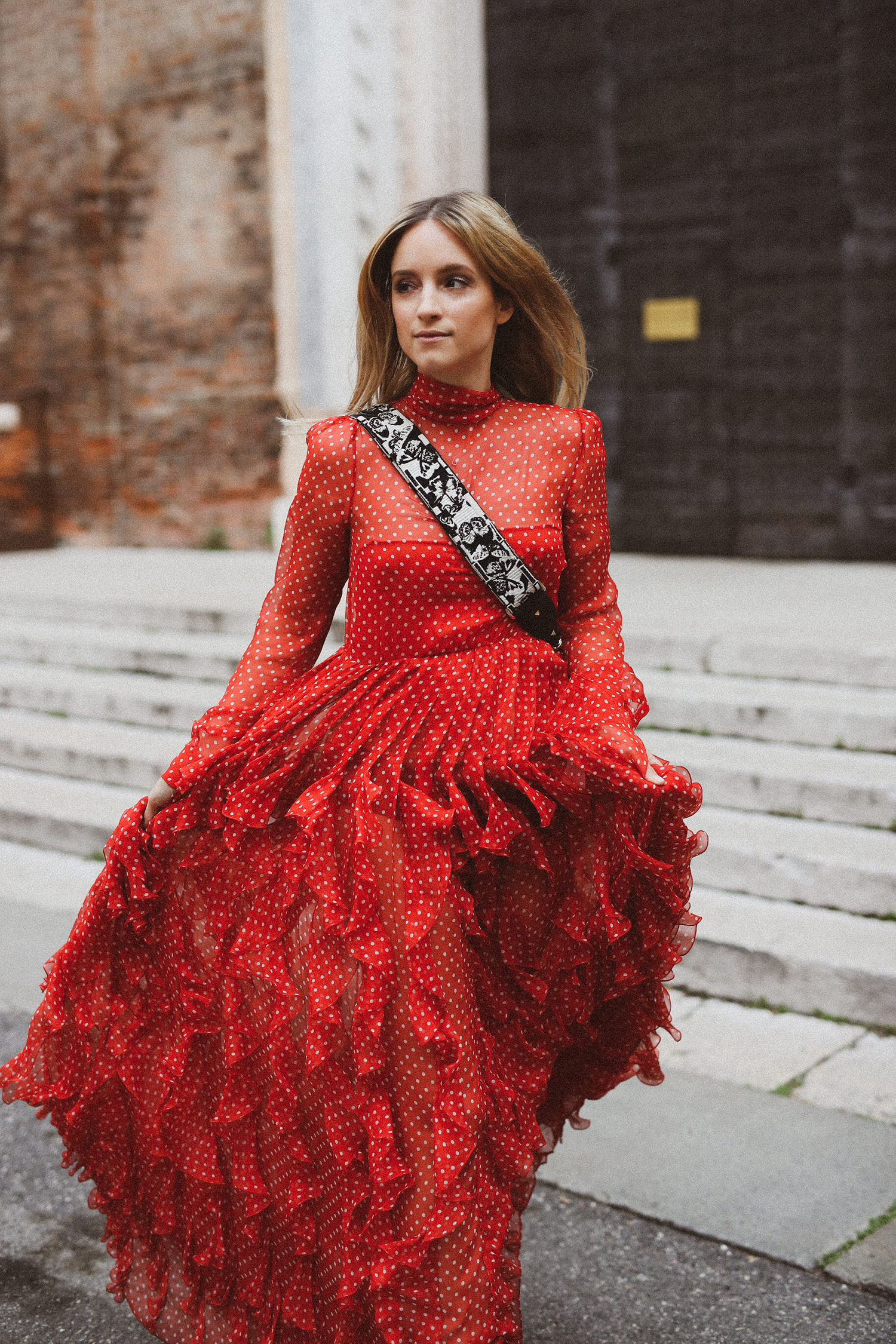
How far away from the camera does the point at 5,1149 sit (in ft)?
10.2

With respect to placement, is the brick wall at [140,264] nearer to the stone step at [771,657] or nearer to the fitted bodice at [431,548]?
the stone step at [771,657]

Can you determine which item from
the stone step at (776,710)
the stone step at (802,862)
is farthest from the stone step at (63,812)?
the stone step at (802,862)

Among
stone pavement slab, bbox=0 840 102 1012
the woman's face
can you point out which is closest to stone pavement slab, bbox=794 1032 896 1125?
the woman's face

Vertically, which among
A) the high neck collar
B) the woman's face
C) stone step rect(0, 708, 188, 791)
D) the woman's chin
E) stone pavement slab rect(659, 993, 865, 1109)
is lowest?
stone pavement slab rect(659, 993, 865, 1109)

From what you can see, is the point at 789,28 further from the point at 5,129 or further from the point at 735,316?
the point at 5,129

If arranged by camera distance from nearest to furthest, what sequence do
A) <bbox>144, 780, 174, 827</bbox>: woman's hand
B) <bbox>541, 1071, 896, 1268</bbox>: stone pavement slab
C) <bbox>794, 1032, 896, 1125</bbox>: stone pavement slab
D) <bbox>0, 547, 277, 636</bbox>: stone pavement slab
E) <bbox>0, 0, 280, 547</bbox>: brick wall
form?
<bbox>144, 780, 174, 827</bbox>: woman's hand < <bbox>541, 1071, 896, 1268</bbox>: stone pavement slab < <bbox>794, 1032, 896, 1125</bbox>: stone pavement slab < <bbox>0, 547, 277, 636</bbox>: stone pavement slab < <bbox>0, 0, 280, 547</bbox>: brick wall

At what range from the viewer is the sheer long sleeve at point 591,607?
81.3 inches

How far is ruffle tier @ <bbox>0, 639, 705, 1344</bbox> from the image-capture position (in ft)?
6.01

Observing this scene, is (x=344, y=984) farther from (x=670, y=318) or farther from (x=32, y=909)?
(x=670, y=318)

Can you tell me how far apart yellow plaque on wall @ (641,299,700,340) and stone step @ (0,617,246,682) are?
3.39m

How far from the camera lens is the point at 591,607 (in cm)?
219

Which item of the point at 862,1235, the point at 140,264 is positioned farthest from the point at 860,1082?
the point at 140,264

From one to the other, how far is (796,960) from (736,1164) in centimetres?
85

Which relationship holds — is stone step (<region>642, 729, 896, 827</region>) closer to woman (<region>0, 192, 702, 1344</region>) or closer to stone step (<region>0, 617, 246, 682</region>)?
woman (<region>0, 192, 702, 1344</region>)
